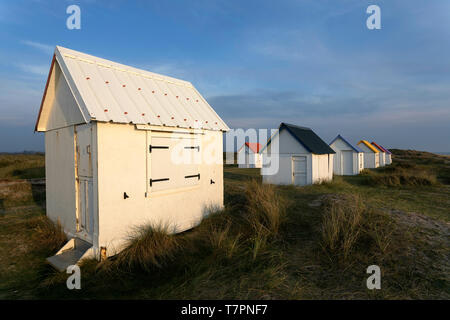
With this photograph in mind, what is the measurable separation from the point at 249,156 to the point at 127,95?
3612 centimetres

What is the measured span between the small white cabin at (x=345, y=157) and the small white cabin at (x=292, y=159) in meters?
8.60

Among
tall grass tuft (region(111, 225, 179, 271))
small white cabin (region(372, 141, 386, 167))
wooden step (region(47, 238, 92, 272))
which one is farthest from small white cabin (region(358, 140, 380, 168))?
wooden step (region(47, 238, 92, 272))

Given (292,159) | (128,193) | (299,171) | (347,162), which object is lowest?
(299,171)

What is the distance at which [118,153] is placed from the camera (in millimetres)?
6223

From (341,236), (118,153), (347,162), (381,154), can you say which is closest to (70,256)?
(118,153)

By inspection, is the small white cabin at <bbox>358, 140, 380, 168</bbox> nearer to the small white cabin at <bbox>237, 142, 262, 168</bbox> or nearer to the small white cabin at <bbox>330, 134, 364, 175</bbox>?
the small white cabin at <bbox>330, 134, 364, 175</bbox>

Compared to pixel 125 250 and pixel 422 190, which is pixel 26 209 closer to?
pixel 125 250

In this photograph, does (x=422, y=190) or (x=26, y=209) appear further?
(x=422, y=190)

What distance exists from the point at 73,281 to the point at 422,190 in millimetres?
18687

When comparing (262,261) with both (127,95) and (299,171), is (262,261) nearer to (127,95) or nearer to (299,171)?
(127,95)

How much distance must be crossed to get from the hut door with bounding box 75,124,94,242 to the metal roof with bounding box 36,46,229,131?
72 cm

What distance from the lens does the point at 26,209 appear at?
1147cm

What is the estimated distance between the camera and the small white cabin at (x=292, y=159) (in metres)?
17.1
